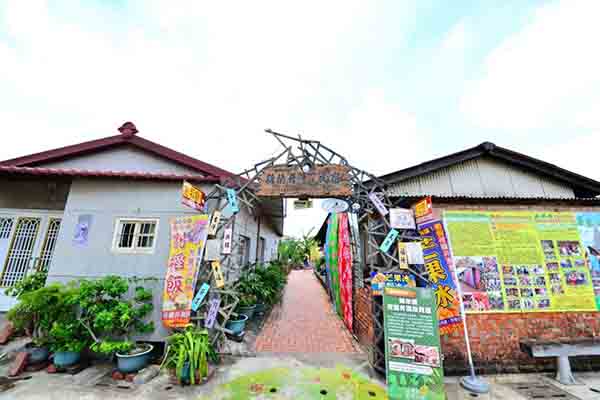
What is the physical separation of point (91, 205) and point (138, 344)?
2907 mm

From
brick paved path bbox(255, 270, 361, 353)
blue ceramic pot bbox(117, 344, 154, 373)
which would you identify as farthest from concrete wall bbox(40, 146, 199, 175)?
brick paved path bbox(255, 270, 361, 353)

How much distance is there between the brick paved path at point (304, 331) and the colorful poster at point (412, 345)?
142cm

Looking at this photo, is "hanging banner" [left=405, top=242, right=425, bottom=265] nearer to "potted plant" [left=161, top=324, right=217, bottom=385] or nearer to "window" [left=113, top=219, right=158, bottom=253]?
"potted plant" [left=161, top=324, right=217, bottom=385]

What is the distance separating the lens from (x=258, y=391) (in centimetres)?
302

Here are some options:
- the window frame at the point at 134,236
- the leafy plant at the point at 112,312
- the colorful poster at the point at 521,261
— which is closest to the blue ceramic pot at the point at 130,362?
the leafy plant at the point at 112,312

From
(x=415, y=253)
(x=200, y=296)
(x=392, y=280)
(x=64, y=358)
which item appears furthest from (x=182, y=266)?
(x=415, y=253)

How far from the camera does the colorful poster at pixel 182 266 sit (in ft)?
12.2

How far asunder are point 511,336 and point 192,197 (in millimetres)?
5970

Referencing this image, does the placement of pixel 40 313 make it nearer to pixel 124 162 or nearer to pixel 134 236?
pixel 134 236

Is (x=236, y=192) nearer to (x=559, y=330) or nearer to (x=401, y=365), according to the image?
(x=401, y=365)

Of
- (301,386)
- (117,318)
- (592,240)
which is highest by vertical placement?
(592,240)

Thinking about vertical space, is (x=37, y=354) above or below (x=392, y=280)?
below

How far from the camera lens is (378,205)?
3734mm

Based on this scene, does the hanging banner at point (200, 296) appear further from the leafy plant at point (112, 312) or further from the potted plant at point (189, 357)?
the leafy plant at point (112, 312)
